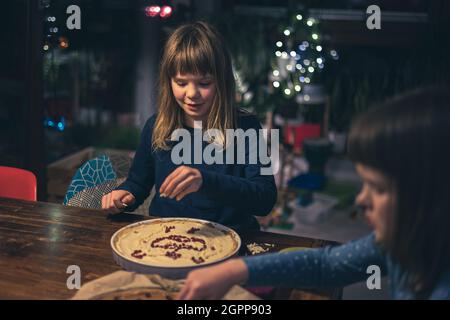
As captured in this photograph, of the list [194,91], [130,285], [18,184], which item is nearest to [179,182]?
[130,285]

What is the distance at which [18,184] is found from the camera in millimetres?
2312

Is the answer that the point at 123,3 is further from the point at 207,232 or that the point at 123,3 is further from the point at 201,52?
the point at 207,232

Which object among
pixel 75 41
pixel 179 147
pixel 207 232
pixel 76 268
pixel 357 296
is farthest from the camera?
pixel 75 41

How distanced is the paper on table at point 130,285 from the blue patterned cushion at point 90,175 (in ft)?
3.10

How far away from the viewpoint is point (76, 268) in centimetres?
143

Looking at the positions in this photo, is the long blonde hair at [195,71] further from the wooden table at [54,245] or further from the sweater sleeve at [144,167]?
the wooden table at [54,245]

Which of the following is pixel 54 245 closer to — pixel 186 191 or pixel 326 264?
pixel 186 191

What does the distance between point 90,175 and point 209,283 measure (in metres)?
1.22

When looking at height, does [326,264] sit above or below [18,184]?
above

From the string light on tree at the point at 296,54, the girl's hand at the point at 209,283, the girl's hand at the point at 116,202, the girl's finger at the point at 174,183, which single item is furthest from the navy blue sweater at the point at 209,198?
Answer: the string light on tree at the point at 296,54

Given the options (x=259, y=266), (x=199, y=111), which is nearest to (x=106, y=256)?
(x=259, y=266)

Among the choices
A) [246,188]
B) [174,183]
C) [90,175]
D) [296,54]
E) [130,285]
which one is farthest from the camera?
[296,54]

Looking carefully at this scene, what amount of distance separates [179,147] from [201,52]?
0.35 meters

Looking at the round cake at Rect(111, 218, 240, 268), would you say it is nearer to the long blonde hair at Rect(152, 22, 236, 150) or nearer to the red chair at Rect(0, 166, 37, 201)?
the long blonde hair at Rect(152, 22, 236, 150)
